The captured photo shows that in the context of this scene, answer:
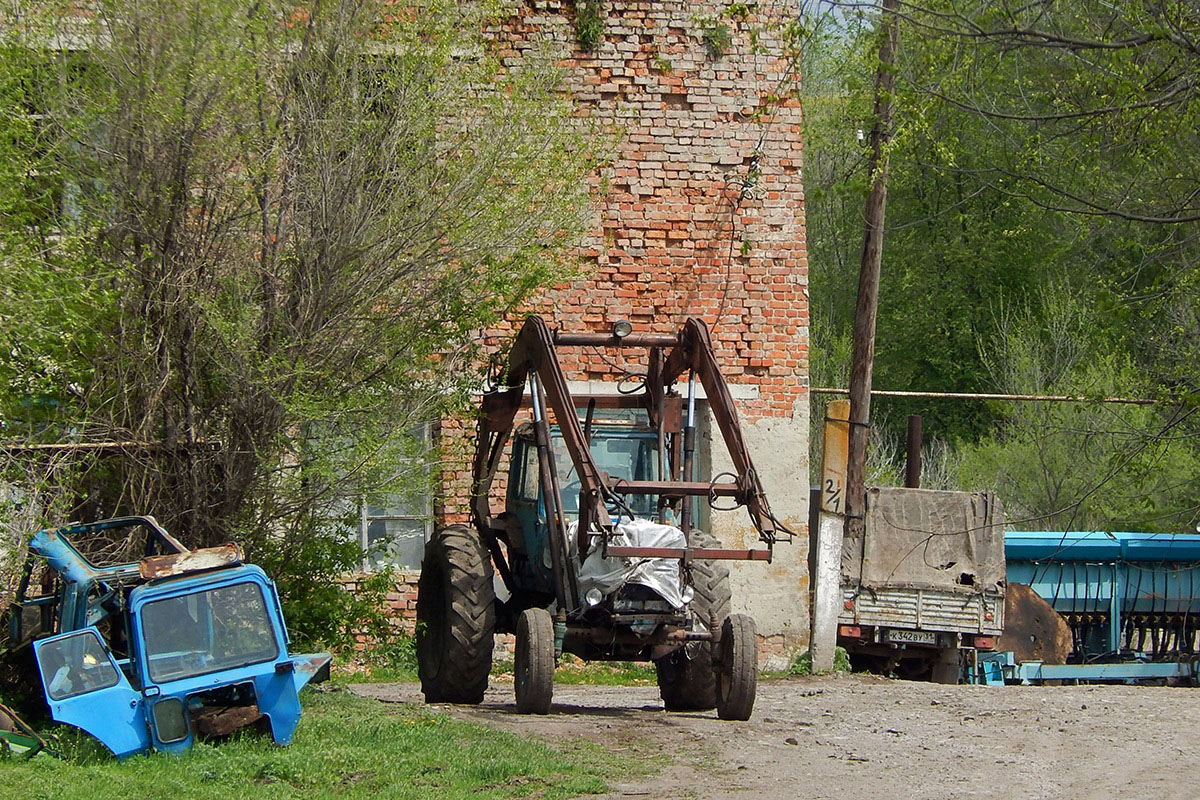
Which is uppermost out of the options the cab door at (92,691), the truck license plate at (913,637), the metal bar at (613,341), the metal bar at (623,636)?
the metal bar at (613,341)

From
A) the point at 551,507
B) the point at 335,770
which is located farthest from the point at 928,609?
the point at 335,770

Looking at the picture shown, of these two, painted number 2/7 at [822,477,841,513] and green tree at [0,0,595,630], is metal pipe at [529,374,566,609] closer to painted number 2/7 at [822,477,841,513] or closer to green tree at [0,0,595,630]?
green tree at [0,0,595,630]

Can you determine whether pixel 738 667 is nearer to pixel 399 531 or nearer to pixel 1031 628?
pixel 399 531

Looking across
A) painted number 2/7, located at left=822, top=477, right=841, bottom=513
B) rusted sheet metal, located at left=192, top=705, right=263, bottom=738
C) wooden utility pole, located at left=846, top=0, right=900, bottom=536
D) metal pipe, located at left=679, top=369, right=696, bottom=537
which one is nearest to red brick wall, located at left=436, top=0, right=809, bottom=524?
wooden utility pole, located at left=846, top=0, right=900, bottom=536

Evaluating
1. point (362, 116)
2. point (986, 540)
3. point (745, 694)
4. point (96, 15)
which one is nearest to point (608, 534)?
point (745, 694)

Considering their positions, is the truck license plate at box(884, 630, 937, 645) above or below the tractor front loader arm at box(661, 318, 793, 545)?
below

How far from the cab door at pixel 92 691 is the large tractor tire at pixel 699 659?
12.7ft

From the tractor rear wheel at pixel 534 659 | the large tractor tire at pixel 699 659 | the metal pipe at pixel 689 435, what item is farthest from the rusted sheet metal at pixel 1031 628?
the tractor rear wheel at pixel 534 659

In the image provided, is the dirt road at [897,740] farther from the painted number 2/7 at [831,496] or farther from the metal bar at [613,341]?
the metal bar at [613,341]

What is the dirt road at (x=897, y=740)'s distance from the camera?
848 cm

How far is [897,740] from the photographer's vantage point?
408 inches

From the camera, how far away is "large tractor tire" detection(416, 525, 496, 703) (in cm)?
1110

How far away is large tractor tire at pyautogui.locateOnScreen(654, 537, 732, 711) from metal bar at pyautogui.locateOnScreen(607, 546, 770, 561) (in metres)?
0.75

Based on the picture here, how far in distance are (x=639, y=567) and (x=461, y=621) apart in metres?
1.56
